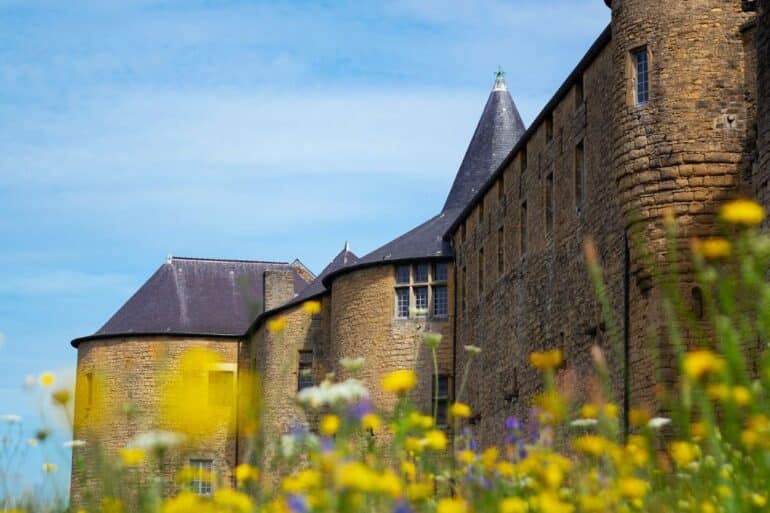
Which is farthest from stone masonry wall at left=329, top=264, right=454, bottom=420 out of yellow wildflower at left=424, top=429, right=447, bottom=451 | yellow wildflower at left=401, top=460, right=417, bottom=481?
yellow wildflower at left=424, top=429, right=447, bottom=451

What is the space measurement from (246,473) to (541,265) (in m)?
19.8

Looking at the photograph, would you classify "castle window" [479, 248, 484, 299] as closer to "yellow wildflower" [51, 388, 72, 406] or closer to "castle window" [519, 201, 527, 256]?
"castle window" [519, 201, 527, 256]

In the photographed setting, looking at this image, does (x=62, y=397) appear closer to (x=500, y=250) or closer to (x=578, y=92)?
(x=578, y=92)

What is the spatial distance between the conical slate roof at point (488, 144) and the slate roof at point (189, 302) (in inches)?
320

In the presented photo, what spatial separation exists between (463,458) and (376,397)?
26.3 m

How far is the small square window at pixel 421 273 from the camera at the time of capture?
32812 mm

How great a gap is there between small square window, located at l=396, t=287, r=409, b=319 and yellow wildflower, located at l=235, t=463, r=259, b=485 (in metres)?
27.9

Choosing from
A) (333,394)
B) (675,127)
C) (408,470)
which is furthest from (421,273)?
(333,394)

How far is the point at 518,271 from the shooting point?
25.8 metres

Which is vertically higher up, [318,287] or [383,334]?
[318,287]

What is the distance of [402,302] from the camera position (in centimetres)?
3269

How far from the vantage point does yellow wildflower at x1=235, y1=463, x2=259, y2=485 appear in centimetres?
432

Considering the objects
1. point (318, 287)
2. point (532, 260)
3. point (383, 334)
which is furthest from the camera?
point (318, 287)

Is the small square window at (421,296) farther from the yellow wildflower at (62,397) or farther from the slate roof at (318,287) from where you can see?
the yellow wildflower at (62,397)
